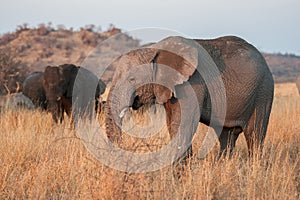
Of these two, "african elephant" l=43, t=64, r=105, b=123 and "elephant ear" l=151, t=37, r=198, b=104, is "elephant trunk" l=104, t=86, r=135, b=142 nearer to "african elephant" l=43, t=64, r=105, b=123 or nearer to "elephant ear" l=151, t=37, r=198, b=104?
"elephant ear" l=151, t=37, r=198, b=104

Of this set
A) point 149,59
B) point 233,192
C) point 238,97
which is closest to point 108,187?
point 233,192

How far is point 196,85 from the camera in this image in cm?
572

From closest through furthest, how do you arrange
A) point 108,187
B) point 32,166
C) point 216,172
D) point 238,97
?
point 108,187 → point 216,172 → point 32,166 → point 238,97

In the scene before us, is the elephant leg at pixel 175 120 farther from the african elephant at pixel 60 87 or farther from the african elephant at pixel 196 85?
the african elephant at pixel 60 87

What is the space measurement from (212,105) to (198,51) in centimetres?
69

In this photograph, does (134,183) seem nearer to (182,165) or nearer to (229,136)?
(182,165)

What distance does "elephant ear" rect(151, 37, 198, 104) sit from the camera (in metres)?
5.49

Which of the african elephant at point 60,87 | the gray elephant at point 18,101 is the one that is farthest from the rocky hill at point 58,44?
the african elephant at point 60,87

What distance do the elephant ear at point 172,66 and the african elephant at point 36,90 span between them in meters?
7.83

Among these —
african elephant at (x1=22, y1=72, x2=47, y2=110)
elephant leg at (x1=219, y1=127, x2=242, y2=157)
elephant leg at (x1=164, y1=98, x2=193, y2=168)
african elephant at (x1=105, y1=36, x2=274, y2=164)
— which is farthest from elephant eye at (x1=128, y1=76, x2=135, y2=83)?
african elephant at (x1=22, y1=72, x2=47, y2=110)

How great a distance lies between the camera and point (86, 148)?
18.7 feet

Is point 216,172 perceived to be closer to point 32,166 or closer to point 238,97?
point 238,97

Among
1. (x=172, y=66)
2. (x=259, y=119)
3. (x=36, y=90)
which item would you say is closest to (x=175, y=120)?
(x=172, y=66)

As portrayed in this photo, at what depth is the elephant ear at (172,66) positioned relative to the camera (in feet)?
18.0
